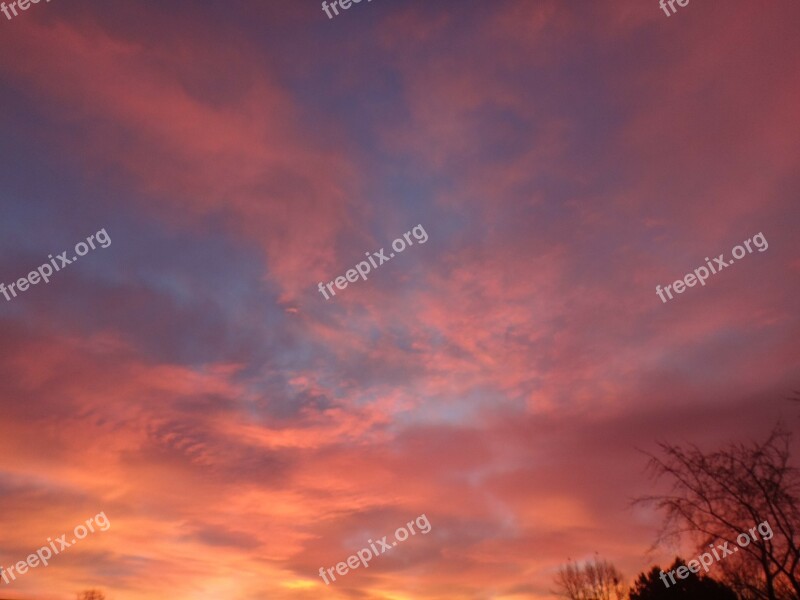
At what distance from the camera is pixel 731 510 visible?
19328 mm

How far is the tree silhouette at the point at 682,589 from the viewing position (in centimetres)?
3681

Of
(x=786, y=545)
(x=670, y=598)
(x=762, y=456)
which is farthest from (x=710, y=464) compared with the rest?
(x=670, y=598)

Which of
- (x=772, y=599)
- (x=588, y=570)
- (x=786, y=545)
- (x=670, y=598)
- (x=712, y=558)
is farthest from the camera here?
(x=588, y=570)

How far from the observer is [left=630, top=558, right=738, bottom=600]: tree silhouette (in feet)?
121

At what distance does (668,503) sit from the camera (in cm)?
2002

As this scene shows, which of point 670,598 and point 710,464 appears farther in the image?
point 670,598

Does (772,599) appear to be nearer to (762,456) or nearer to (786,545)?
(786,545)

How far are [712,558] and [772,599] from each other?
3774 mm

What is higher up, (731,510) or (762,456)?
(762,456)

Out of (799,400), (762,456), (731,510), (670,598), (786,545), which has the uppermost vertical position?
(799,400)

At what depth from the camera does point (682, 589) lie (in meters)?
39.4

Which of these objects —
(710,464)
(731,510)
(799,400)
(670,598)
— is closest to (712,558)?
(731,510)

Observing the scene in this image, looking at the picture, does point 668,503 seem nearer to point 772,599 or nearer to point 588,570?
point 772,599

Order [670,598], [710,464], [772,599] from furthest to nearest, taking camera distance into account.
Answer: [670,598]
[710,464]
[772,599]
